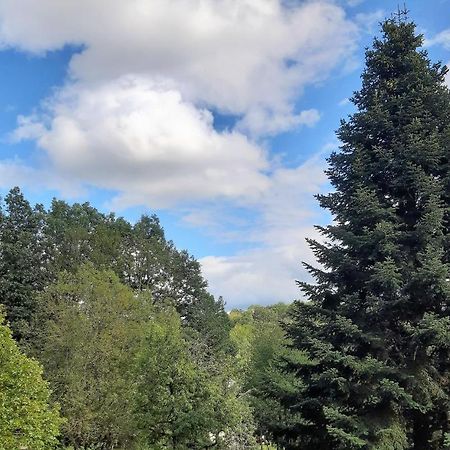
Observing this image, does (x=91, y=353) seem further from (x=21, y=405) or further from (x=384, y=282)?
(x=384, y=282)

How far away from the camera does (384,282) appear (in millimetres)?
12656

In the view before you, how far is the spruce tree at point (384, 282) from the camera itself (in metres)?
12.5

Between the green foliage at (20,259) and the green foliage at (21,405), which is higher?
the green foliage at (20,259)

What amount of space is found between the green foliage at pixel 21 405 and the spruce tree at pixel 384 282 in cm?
692

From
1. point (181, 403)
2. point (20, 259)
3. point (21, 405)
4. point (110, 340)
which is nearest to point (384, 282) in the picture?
point (181, 403)

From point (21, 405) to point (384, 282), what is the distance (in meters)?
10.7

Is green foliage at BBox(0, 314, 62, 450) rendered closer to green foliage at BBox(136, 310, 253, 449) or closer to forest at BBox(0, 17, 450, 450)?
forest at BBox(0, 17, 450, 450)

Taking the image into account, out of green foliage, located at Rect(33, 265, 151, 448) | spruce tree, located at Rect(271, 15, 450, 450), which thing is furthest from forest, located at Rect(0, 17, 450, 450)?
green foliage, located at Rect(33, 265, 151, 448)

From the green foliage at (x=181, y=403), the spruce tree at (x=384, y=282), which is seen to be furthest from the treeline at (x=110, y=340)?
the spruce tree at (x=384, y=282)

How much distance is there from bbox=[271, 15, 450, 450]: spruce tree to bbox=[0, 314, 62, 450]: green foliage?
272 inches

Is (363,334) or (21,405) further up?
(363,334)

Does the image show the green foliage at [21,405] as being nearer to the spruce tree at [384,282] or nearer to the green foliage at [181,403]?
the green foliage at [181,403]

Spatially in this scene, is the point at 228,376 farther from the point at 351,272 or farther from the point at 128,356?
the point at 128,356

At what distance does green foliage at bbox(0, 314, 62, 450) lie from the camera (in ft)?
45.1
